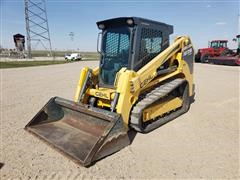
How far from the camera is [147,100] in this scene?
402 cm

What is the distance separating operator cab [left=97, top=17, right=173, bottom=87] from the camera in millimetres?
4172

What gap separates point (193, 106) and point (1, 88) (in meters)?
7.25

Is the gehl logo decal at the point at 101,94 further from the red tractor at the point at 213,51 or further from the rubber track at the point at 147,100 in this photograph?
the red tractor at the point at 213,51

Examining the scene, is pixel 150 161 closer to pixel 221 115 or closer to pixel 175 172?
pixel 175 172

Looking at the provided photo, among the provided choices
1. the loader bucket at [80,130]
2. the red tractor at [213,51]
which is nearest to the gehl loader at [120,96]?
the loader bucket at [80,130]

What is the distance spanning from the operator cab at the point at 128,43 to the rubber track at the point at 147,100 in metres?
0.63

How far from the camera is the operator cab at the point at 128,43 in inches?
164

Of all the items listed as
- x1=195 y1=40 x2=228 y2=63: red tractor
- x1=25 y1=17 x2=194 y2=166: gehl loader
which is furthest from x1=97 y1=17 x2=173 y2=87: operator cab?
x1=195 y1=40 x2=228 y2=63: red tractor

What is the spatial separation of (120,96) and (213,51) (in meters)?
21.5

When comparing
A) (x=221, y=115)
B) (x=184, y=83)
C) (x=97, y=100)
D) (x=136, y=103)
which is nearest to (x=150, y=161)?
(x=136, y=103)

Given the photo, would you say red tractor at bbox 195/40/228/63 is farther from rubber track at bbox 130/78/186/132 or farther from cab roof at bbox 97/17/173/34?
rubber track at bbox 130/78/186/132

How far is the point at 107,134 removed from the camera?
10.3ft

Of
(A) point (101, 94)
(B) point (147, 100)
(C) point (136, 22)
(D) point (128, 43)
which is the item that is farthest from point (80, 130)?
(C) point (136, 22)

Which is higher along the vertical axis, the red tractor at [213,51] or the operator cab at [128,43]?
the operator cab at [128,43]
